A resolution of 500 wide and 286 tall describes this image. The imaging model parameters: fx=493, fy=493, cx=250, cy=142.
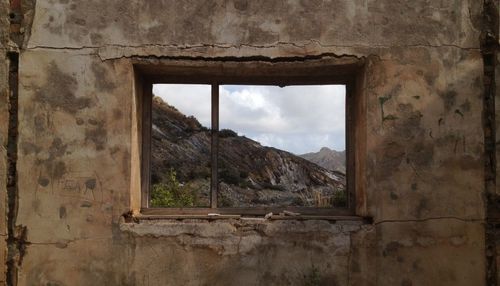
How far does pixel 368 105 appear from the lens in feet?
12.1

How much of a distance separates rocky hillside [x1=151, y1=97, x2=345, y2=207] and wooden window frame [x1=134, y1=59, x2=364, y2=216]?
26.4 ft

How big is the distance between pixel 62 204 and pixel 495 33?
11.4 ft

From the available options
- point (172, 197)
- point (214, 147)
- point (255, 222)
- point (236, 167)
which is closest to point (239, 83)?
point (214, 147)

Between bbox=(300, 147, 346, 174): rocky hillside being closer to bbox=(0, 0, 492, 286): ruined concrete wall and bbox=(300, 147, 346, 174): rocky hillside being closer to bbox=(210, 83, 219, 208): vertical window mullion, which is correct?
bbox=(210, 83, 219, 208): vertical window mullion

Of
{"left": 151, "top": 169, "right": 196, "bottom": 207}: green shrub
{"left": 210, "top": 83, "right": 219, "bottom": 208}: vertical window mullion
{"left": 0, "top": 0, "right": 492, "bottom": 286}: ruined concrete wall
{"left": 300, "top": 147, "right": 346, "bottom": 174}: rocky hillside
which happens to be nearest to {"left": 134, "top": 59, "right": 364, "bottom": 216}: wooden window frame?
{"left": 210, "top": 83, "right": 219, "bottom": 208}: vertical window mullion

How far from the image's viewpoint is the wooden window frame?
376 cm

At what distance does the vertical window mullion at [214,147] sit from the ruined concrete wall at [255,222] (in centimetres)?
32

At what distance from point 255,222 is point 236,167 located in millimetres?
11051

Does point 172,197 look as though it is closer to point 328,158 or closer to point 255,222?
point 255,222

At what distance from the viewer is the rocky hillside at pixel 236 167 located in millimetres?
13227

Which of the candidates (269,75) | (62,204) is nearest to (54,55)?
(62,204)

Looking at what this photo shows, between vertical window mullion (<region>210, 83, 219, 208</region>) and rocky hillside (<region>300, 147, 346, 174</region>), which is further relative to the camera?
rocky hillside (<region>300, 147, 346, 174</region>)

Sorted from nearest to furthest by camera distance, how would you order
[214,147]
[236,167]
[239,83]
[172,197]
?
[214,147]
[239,83]
[172,197]
[236,167]

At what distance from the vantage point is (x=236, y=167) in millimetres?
14719
